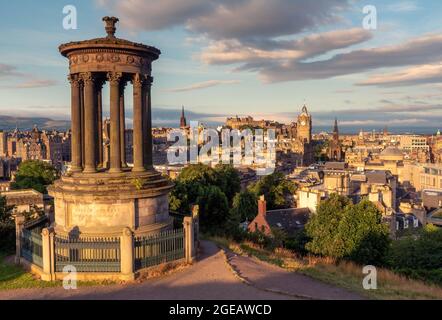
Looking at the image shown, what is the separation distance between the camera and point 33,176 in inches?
2532

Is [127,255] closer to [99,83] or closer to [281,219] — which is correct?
[99,83]

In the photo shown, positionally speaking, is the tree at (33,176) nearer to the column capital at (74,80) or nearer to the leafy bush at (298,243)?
the leafy bush at (298,243)

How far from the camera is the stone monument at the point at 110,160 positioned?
1808 cm

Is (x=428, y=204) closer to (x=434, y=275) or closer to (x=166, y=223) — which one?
(x=434, y=275)

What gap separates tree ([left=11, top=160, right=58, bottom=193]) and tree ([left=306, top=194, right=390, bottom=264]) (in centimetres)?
4339

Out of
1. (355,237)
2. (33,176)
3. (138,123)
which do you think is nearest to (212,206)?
(355,237)

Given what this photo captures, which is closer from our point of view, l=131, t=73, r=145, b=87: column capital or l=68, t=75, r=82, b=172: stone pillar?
l=131, t=73, r=145, b=87: column capital

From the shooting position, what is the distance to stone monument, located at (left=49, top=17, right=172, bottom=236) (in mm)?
18078

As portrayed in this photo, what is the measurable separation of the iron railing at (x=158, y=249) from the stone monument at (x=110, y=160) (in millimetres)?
1221

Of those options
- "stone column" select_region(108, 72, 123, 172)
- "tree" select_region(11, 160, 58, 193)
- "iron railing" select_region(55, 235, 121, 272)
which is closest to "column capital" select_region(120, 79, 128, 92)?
"stone column" select_region(108, 72, 123, 172)

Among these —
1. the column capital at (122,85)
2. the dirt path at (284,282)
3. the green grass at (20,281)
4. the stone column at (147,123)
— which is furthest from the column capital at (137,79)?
the dirt path at (284,282)

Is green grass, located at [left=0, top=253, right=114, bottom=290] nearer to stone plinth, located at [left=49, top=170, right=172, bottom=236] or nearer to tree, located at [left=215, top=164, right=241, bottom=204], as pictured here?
stone plinth, located at [left=49, top=170, right=172, bottom=236]

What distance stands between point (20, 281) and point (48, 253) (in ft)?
5.08

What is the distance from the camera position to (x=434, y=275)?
2688cm
